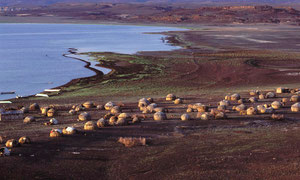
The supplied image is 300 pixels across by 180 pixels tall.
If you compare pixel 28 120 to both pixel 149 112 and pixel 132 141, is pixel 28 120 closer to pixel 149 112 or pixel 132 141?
pixel 149 112

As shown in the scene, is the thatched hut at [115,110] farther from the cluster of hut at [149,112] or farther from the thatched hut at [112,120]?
the thatched hut at [112,120]

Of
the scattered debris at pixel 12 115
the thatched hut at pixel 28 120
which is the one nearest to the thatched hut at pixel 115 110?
the thatched hut at pixel 28 120

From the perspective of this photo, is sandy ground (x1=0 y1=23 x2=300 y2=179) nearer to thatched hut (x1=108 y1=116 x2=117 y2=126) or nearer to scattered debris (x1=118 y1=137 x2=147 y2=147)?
scattered debris (x1=118 y1=137 x2=147 y2=147)

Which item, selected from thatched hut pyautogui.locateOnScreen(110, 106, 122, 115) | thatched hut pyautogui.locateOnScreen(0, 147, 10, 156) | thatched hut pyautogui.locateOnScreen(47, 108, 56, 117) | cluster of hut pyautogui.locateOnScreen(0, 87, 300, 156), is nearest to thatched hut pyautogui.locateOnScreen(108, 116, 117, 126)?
cluster of hut pyautogui.locateOnScreen(0, 87, 300, 156)

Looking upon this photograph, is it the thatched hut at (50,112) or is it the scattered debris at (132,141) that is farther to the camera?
the thatched hut at (50,112)

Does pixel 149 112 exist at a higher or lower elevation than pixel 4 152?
lower

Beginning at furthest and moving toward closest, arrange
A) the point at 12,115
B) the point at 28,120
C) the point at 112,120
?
the point at 12,115
the point at 28,120
the point at 112,120

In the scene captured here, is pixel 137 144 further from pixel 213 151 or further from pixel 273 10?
pixel 273 10

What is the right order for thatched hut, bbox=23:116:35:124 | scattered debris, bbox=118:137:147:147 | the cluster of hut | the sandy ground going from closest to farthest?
the sandy ground < scattered debris, bbox=118:137:147:147 < the cluster of hut < thatched hut, bbox=23:116:35:124

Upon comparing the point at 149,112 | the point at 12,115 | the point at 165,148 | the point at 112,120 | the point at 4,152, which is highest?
the point at 4,152

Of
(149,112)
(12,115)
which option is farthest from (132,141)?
(12,115)

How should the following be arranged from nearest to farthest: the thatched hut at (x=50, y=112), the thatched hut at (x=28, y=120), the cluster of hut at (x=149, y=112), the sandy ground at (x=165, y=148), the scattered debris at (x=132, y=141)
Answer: the sandy ground at (x=165, y=148) < the scattered debris at (x=132, y=141) < the cluster of hut at (x=149, y=112) < the thatched hut at (x=28, y=120) < the thatched hut at (x=50, y=112)

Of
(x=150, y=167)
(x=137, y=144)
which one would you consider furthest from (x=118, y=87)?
(x=150, y=167)
